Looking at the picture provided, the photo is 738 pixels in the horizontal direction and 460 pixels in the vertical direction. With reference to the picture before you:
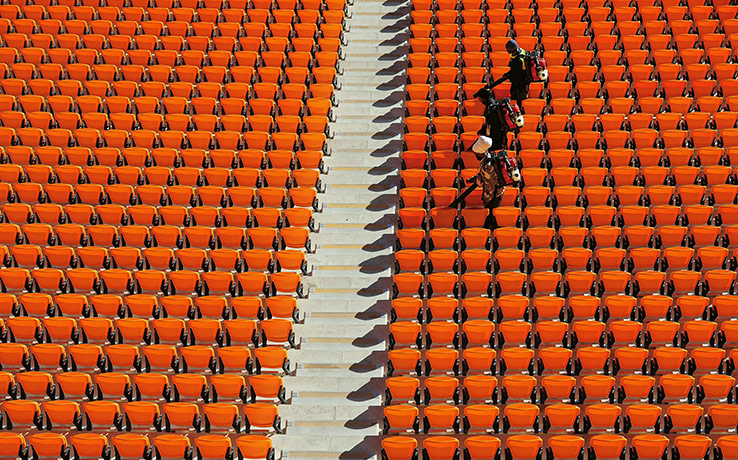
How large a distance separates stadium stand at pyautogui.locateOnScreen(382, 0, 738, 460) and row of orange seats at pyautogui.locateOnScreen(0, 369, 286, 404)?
1712mm

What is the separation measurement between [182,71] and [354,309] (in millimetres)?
6232

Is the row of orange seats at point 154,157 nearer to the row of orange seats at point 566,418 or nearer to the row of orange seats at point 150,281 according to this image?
the row of orange seats at point 150,281

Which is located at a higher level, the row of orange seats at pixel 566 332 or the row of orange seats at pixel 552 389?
the row of orange seats at pixel 566 332

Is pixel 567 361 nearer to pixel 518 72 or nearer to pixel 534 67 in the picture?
pixel 534 67

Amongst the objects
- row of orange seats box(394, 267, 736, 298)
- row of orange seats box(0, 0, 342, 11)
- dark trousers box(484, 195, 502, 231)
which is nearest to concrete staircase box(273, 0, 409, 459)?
row of orange seats box(394, 267, 736, 298)

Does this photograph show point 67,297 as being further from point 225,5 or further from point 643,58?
point 643,58

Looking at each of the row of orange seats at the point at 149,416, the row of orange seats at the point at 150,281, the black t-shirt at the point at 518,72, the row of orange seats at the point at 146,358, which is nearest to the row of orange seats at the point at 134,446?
the row of orange seats at the point at 149,416

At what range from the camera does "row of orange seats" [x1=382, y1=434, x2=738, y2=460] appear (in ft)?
35.1

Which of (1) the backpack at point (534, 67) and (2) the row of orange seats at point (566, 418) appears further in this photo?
(1) the backpack at point (534, 67)

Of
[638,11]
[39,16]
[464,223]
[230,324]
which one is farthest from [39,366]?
[638,11]

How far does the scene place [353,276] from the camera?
1359cm

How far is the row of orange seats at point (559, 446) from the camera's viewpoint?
10.7 metres

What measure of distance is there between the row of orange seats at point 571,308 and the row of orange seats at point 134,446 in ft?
9.46

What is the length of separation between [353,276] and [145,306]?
3120 mm
